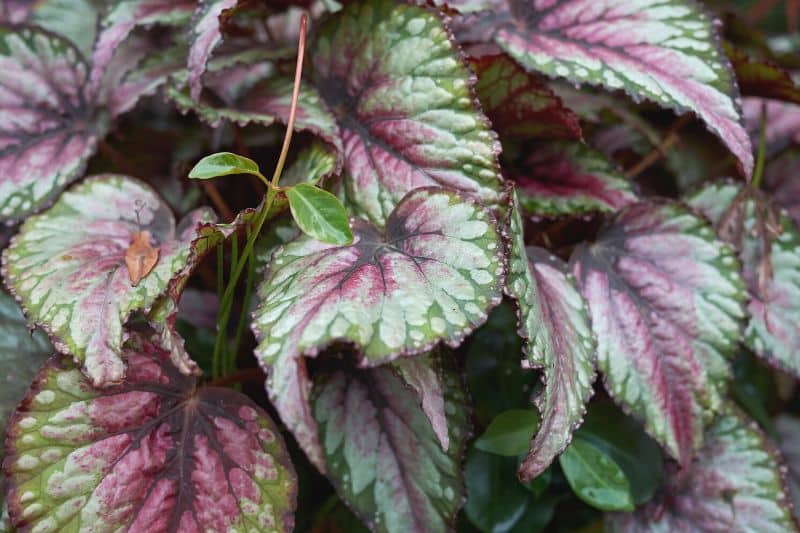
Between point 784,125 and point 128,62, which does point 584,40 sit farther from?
point 128,62

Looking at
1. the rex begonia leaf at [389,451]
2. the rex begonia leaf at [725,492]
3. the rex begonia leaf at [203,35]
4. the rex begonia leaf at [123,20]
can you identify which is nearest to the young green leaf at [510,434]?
the rex begonia leaf at [389,451]

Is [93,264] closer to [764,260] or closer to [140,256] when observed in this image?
[140,256]

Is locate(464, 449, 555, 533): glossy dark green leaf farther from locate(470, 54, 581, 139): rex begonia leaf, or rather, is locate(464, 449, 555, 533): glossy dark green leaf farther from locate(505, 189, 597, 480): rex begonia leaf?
locate(470, 54, 581, 139): rex begonia leaf

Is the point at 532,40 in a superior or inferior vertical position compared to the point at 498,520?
superior

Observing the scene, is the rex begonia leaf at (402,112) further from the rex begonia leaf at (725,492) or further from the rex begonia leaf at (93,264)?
the rex begonia leaf at (725,492)


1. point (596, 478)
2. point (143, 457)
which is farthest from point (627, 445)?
point (143, 457)

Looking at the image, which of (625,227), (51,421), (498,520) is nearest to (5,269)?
(51,421)
